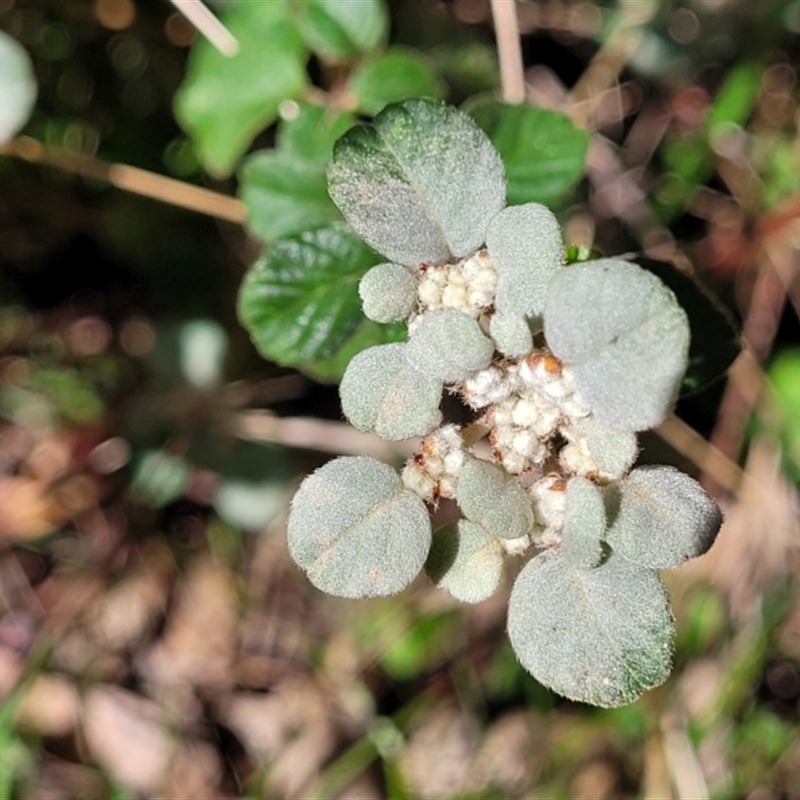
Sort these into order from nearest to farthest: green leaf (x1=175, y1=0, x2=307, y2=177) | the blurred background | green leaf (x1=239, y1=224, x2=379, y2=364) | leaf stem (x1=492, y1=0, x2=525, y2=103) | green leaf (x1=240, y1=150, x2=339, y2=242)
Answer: green leaf (x1=239, y1=224, x2=379, y2=364) → green leaf (x1=240, y1=150, x2=339, y2=242) → green leaf (x1=175, y1=0, x2=307, y2=177) → leaf stem (x1=492, y1=0, x2=525, y2=103) → the blurred background

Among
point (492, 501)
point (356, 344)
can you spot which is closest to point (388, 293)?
point (492, 501)

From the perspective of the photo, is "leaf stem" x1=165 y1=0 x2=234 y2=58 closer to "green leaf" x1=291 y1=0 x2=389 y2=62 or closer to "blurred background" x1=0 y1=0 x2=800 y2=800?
"green leaf" x1=291 y1=0 x2=389 y2=62

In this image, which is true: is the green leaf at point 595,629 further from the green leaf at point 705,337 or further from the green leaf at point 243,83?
the green leaf at point 243,83

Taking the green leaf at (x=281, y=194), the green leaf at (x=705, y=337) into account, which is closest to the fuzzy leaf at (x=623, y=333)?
the green leaf at (x=705, y=337)

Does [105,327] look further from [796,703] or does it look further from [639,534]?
[796,703]

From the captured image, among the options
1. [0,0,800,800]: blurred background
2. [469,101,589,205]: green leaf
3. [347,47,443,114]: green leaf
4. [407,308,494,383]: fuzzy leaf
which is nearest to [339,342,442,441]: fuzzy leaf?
[407,308,494,383]: fuzzy leaf

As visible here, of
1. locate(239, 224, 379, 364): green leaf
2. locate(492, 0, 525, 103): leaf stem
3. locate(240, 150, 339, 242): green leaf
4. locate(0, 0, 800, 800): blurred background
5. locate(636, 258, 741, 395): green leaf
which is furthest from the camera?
locate(0, 0, 800, 800): blurred background

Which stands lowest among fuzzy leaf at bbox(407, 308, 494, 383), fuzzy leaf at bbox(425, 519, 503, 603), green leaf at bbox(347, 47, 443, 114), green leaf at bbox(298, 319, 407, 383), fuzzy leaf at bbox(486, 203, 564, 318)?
green leaf at bbox(298, 319, 407, 383)
